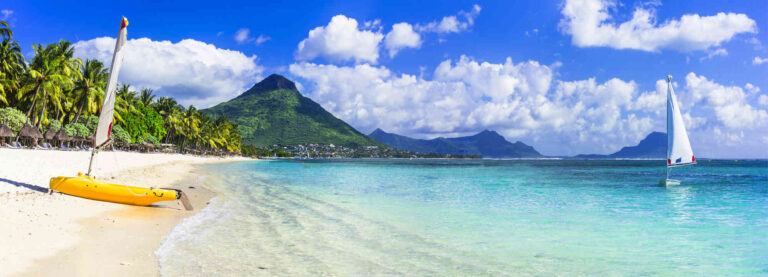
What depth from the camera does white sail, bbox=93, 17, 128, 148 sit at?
18.8 m

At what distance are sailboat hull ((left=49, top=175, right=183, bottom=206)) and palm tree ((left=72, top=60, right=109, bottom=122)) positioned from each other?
55973 mm

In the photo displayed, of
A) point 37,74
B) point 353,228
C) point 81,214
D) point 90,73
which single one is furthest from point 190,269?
point 90,73

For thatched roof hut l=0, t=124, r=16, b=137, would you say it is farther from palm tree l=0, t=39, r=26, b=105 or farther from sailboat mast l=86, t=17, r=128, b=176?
sailboat mast l=86, t=17, r=128, b=176

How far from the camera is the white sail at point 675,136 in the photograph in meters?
31.0

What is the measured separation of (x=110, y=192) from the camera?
53.4 ft

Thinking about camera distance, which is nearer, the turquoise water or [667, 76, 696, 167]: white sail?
the turquoise water

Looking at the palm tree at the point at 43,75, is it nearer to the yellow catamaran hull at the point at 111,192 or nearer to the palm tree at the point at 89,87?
the palm tree at the point at 89,87

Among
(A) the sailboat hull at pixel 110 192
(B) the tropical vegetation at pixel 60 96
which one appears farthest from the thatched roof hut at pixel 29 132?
(A) the sailboat hull at pixel 110 192

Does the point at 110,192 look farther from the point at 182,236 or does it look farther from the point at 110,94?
the point at 182,236

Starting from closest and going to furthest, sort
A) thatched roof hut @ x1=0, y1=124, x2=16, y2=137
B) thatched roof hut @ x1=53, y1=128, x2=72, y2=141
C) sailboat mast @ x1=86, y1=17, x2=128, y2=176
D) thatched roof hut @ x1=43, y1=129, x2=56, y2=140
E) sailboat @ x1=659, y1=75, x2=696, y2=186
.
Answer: sailboat mast @ x1=86, y1=17, x2=128, y2=176 < sailboat @ x1=659, y1=75, x2=696, y2=186 < thatched roof hut @ x1=0, y1=124, x2=16, y2=137 < thatched roof hut @ x1=43, y1=129, x2=56, y2=140 < thatched roof hut @ x1=53, y1=128, x2=72, y2=141

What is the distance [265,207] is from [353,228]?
6.49 m

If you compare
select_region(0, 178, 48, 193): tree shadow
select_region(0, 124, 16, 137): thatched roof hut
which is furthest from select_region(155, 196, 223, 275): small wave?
select_region(0, 124, 16, 137): thatched roof hut

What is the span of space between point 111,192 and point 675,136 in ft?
122

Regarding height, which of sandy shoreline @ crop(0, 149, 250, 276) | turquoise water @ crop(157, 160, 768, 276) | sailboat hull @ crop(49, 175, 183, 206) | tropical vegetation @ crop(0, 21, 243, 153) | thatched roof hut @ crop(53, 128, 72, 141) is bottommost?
turquoise water @ crop(157, 160, 768, 276)
